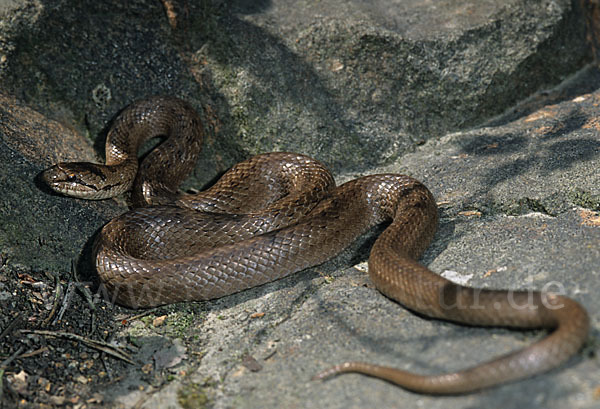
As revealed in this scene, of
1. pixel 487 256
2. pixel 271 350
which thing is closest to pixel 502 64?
pixel 487 256

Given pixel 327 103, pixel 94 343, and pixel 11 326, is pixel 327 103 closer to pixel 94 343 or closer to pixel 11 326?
pixel 94 343

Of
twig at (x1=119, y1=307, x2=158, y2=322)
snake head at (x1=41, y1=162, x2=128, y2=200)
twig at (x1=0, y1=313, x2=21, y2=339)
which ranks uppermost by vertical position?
snake head at (x1=41, y1=162, x2=128, y2=200)

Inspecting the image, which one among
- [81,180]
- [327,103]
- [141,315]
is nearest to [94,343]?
[141,315]

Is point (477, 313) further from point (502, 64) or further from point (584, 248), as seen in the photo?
point (502, 64)

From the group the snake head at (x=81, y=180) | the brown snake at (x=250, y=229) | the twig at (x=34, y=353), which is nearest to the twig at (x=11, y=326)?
the twig at (x=34, y=353)

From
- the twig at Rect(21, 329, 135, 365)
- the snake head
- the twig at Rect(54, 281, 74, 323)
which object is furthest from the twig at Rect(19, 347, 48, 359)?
the snake head

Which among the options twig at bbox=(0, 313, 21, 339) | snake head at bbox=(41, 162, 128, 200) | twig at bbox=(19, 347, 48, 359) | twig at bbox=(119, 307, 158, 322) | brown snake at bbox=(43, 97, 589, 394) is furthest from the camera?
snake head at bbox=(41, 162, 128, 200)

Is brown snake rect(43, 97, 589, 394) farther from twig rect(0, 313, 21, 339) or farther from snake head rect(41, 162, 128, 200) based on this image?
twig rect(0, 313, 21, 339)
